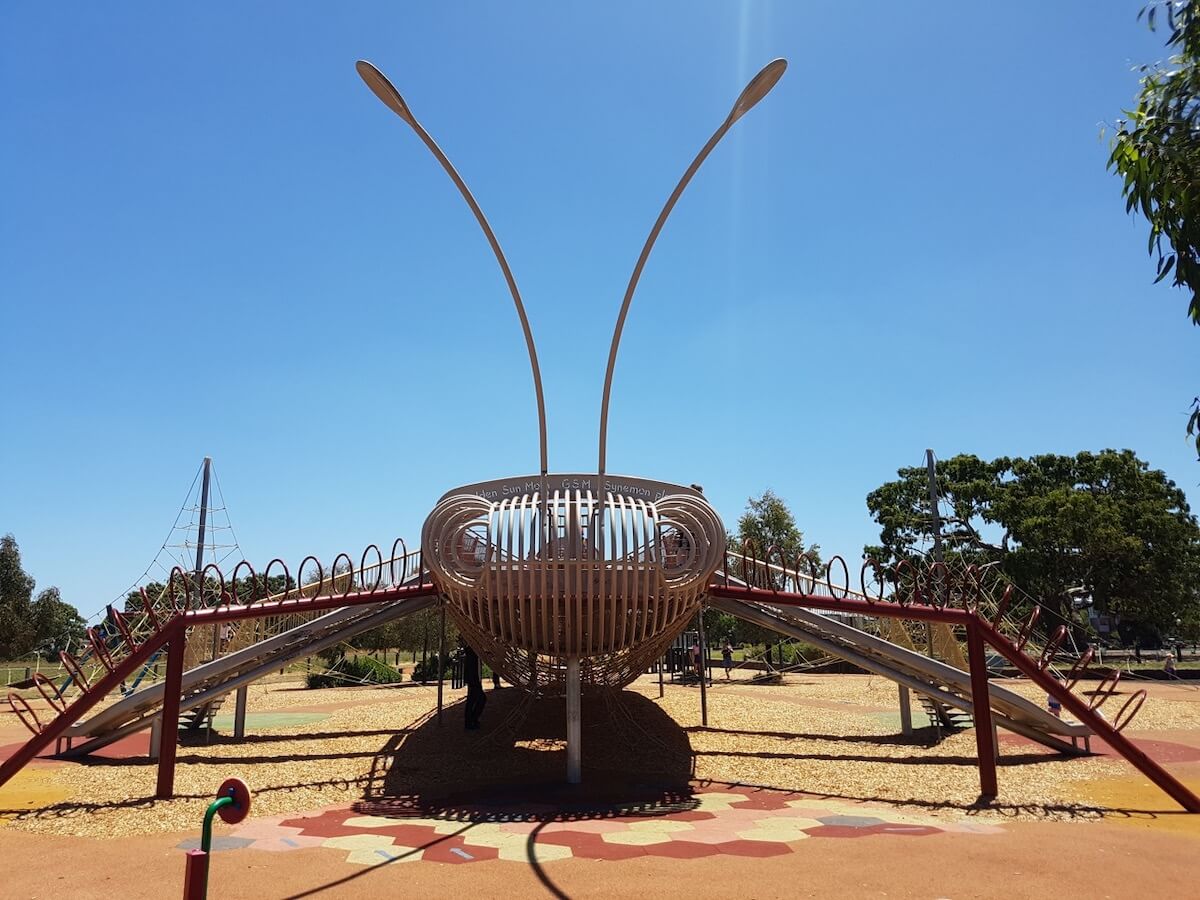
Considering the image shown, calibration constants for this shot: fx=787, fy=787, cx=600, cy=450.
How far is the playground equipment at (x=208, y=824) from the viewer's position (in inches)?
192

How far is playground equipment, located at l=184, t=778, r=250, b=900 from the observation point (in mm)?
4875

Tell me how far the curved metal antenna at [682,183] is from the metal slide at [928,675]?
5945 mm

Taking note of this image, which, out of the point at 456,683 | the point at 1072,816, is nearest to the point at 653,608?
the point at 1072,816

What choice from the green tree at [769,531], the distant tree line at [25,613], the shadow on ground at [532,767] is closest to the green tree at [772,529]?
the green tree at [769,531]

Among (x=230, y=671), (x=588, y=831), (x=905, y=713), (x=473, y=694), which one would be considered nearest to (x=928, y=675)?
(x=905, y=713)

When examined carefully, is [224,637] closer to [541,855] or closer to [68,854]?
[68,854]

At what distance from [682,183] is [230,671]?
14080mm

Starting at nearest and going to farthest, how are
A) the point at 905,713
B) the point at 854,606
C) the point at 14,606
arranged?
the point at 854,606 → the point at 905,713 → the point at 14,606

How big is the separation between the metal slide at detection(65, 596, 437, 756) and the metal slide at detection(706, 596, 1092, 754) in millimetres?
7965

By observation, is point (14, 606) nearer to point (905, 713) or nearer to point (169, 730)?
point (169, 730)

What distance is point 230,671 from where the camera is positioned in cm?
1745

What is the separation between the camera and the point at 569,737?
13562mm

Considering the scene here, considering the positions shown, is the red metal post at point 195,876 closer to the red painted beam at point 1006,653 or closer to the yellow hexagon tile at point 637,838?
the yellow hexagon tile at point 637,838

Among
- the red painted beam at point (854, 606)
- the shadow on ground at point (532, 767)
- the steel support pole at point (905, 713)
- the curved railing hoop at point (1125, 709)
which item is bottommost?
the shadow on ground at point (532, 767)
